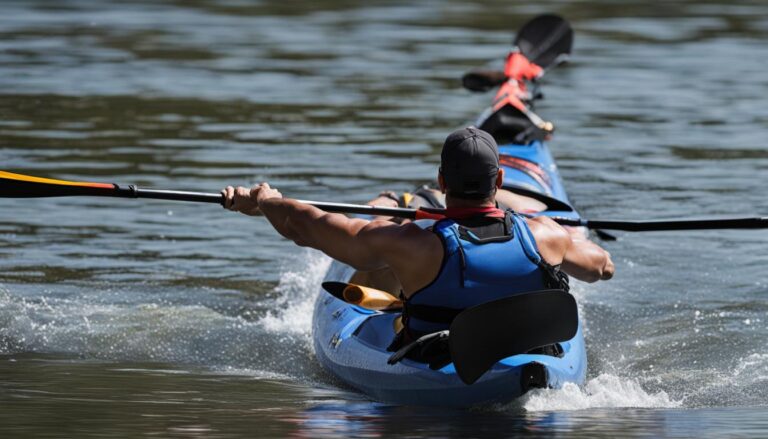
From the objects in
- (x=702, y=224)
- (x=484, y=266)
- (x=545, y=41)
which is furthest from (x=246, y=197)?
(x=545, y=41)

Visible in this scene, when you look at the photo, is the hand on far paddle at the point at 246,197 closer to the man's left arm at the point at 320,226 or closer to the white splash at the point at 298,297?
the man's left arm at the point at 320,226

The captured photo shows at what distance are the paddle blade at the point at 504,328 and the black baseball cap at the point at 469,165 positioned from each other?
47 cm

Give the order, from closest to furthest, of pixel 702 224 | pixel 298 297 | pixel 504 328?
pixel 504 328 < pixel 702 224 < pixel 298 297

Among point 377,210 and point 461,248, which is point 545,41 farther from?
point 461,248

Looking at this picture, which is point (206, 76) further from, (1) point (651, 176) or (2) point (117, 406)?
(2) point (117, 406)

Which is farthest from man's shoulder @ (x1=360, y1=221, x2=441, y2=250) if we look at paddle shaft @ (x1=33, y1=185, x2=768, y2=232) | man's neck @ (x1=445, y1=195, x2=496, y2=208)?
paddle shaft @ (x1=33, y1=185, x2=768, y2=232)

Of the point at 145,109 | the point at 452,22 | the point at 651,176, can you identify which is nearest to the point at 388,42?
the point at 452,22

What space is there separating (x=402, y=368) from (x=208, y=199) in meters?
1.35

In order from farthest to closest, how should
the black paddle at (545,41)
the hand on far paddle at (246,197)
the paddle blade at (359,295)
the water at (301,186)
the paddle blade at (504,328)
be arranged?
the black paddle at (545,41) → the hand on far paddle at (246,197) → the paddle blade at (359,295) → the water at (301,186) → the paddle blade at (504,328)

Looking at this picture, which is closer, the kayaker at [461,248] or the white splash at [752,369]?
the kayaker at [461,248]

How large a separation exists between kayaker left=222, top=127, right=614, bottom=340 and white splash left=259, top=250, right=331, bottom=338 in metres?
2.29

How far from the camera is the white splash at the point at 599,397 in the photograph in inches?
243

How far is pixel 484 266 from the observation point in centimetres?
602

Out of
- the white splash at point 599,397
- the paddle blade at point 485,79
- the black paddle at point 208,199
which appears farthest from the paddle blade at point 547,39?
the white splash at point 599,397
